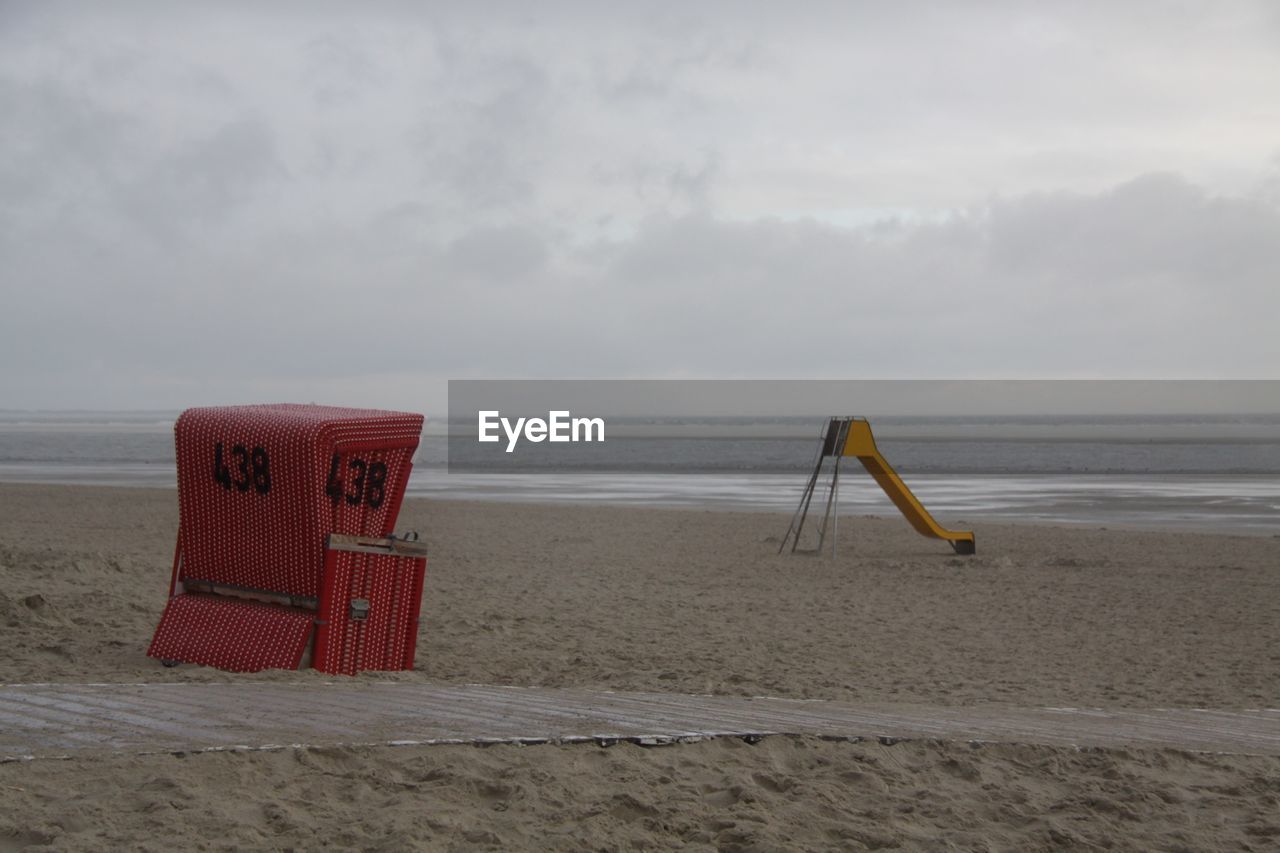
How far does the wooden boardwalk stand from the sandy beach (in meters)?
0.20

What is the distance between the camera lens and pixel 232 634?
752 centimetres

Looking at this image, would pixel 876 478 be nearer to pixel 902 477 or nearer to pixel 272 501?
pixel 272 501

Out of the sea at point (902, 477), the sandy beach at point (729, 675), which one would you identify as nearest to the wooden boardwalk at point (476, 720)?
the sandy beach at point (729, 675)

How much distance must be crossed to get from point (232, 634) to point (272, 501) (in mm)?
910

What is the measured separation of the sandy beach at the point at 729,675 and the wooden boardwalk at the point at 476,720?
20 centimetres

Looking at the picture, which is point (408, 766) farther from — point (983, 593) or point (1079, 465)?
point (1079, 465)

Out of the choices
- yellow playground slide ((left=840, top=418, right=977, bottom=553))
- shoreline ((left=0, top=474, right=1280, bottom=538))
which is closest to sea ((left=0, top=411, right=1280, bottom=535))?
shoreline ((left=0, top=474, right=1280, bottom=538))

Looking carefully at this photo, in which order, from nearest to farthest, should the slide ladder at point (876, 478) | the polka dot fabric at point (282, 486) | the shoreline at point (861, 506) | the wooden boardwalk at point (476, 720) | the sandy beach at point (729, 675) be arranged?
the sandy beach at point (729, 675) < the wooden boardwalk at point (476, 720) < the polka dot fabric at point (282, 486) < the slide ladder at point (876, 478) < the shoreline at point (861, 506)

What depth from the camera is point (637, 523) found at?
70.6 feet

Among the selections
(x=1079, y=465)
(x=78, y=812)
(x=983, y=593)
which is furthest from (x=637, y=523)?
(x=1079, y=465)

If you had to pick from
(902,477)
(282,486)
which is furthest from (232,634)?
(902,477)

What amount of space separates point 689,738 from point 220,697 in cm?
225

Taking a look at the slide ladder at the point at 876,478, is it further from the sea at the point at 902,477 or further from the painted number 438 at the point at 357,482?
the painted number 438 at the point at 357,482

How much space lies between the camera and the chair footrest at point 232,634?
286 inches
